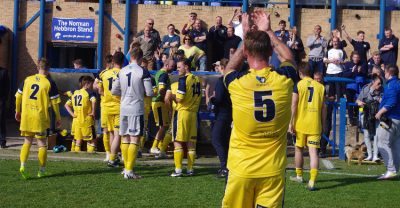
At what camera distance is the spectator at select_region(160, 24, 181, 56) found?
18609mm

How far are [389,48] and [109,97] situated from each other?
328 inches

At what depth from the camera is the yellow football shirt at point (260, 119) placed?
6.40 meters

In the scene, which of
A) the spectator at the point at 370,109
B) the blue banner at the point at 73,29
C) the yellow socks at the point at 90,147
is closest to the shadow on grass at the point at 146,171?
the yellow socks at the point at 90,147

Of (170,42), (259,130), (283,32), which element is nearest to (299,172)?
(259,130)

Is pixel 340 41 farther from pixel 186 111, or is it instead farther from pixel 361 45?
pixel 186 111

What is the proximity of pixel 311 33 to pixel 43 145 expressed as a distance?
10453 mm

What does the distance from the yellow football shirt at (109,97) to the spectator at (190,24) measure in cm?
586

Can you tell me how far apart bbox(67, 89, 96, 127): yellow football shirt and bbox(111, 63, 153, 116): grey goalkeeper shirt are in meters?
3.67

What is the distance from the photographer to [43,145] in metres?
12.2

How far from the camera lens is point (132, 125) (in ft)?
40.1

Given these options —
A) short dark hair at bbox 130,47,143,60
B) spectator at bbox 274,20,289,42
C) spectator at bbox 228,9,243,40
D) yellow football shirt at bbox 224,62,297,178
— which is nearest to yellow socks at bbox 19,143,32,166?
short dark hair at bbox 130,47,143,60

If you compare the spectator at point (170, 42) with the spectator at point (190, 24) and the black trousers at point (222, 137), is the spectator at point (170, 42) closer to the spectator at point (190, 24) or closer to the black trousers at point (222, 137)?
the spectator at point (190, 24)

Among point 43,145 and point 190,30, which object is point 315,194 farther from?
point 190,30

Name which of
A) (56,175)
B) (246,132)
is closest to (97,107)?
(56,175)
